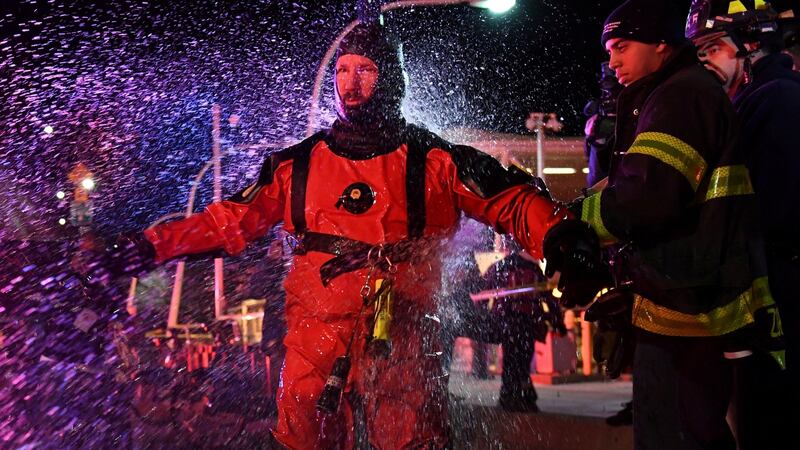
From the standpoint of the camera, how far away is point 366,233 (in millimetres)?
3699

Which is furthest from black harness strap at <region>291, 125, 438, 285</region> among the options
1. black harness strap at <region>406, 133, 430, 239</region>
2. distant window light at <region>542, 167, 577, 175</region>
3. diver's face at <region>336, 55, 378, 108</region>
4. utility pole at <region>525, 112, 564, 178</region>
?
distant window light at <region>542, 167, 577, 175</region>

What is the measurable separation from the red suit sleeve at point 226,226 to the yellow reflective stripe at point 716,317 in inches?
70.4

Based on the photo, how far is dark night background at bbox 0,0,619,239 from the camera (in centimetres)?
1324

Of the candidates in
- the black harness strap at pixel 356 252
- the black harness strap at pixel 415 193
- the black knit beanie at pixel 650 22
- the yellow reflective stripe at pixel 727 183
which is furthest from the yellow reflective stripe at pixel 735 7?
the black harness strap at pixel 356 252

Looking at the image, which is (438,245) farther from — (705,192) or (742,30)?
(742,30)

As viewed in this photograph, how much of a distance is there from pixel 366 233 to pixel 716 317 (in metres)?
1.44

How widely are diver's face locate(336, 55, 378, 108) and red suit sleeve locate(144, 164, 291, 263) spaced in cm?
42

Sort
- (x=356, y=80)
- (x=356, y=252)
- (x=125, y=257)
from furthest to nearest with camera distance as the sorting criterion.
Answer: (x=356, y=80), (x=125, y=257), (x=356, y=252)

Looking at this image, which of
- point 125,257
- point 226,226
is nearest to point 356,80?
point 226,226

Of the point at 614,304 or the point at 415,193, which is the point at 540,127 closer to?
the point at 415,193

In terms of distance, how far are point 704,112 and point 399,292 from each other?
4.59 feet

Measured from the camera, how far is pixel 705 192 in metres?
3.10

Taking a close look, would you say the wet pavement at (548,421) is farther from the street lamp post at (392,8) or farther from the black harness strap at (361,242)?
the street lamp post at (392,8)

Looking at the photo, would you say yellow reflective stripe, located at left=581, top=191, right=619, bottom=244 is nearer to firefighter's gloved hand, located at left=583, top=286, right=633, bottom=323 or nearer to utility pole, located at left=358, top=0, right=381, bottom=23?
firefighter's gloved hand, located at left=583, top=286, right=633, bottom=323
